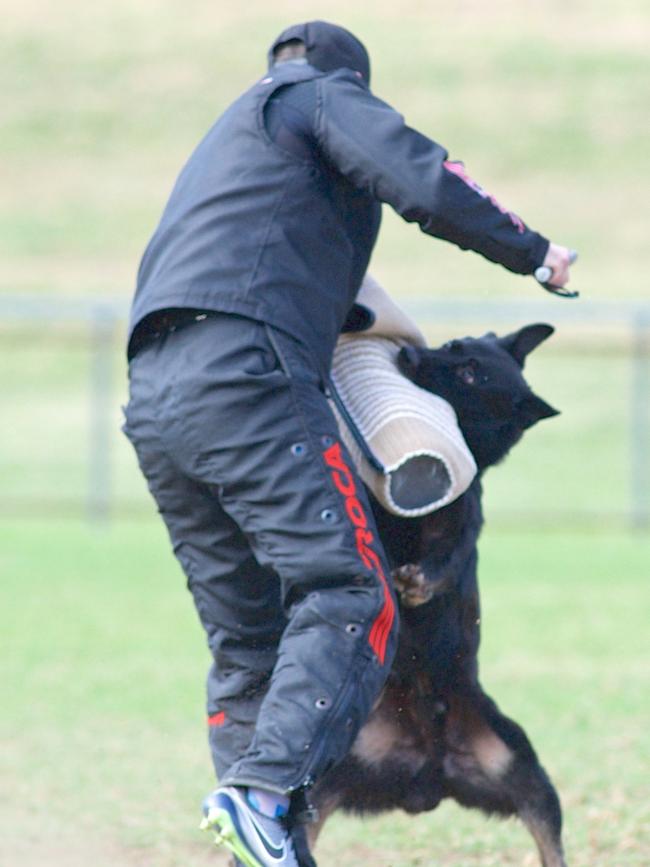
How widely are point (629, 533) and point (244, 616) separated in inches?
431

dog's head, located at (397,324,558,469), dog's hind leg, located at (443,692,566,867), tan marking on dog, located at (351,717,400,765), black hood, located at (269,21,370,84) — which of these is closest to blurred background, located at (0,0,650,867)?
dog's hind leg, located at (443,692,566,867)

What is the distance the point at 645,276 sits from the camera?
2722 centimetres

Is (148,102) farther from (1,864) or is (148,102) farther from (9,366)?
(1,864)

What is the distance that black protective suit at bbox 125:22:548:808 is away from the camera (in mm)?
3600

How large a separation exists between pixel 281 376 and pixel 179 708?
359 centimetres

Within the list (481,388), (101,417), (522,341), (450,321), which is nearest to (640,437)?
(450,321)

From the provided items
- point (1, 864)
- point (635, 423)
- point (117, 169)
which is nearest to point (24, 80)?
point (117, 169)

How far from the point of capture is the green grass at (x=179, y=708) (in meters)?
5.01

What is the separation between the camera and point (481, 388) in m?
4.45

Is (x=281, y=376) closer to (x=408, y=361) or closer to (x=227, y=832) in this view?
(x=408, y=361)

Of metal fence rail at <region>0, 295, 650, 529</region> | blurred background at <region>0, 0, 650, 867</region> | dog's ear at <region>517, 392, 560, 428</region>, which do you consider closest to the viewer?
dog's ear at <region>517, 392, 560, 428</region>

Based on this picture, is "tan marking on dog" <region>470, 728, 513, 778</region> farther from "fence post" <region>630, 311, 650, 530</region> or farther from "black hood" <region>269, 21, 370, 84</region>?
"fence post" <region>630, 311, 650, 530</region>

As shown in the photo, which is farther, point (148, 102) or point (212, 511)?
point (148, 102)

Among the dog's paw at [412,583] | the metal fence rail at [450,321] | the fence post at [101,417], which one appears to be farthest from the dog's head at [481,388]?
the fence post at [101,417]
